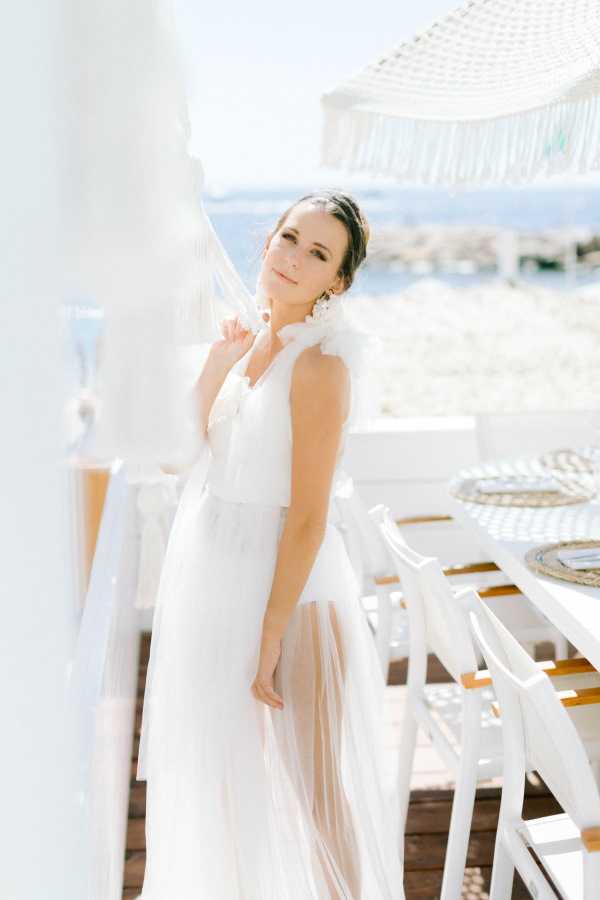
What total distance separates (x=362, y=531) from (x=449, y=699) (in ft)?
2.04

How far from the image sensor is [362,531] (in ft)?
9.12

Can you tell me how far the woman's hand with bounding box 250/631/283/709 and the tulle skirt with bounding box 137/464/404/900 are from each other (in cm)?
3

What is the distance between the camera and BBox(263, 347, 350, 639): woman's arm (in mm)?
1650

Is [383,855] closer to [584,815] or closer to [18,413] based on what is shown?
[584,815]

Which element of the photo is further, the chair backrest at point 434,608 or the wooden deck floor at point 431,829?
the wooden deck floor at point 431,829

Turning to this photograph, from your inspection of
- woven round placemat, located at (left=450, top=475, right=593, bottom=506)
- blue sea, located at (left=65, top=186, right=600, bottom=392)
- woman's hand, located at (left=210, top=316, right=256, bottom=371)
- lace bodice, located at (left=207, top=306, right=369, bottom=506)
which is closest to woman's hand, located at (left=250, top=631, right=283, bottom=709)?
lace bodice, located at (left=207, top=306, right=369, bottom=506)

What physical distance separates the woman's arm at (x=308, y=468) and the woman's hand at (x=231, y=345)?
0.11 meters

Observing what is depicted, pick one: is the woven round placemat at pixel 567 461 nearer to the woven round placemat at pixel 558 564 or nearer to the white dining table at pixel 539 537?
the white dining table at pixel 539 537

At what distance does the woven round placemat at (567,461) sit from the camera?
9.85 feet

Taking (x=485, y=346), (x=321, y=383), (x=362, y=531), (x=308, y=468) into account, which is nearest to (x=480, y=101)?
(x=362, y=531)

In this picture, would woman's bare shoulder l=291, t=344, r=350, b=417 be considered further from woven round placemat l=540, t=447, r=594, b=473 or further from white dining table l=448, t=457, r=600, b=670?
woven round placemat l=540, t=447, r=594, b=473

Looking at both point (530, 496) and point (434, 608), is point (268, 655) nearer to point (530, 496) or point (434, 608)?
point (434, 608)

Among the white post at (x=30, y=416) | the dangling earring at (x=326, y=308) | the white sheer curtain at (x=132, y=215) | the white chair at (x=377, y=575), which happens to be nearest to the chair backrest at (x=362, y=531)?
the white chair at (x=377, y=575)

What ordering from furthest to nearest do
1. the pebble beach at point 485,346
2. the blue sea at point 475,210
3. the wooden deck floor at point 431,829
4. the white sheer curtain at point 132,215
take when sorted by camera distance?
the blue sea at point 475,210, the pebble beach at point 485,346, the wooden deck floor at point 431,829, the white sheer curtain at point 132,215
